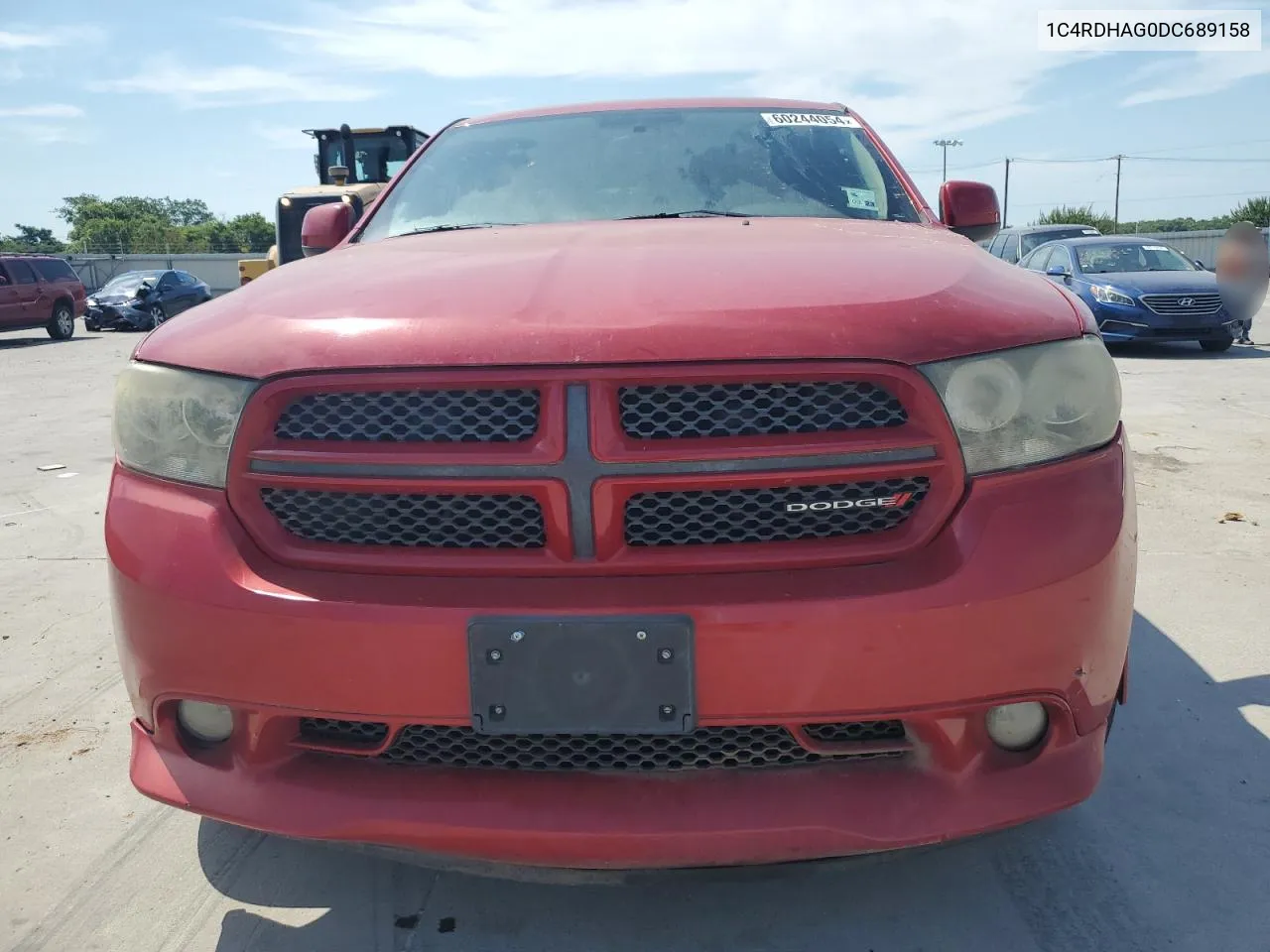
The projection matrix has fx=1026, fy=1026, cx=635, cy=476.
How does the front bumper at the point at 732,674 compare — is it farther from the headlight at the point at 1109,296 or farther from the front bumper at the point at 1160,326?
the headlight at the point at 1109,296

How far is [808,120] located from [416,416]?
6.61ft

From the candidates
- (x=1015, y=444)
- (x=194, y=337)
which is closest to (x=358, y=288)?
(x=194, y=337)

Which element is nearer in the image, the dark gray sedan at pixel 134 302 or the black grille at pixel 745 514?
the black grille at pixel 745 514

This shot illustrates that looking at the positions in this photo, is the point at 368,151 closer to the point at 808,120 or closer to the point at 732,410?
the point at 808,120

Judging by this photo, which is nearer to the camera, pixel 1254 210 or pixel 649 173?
pixel 649 173

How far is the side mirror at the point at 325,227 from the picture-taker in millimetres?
3146

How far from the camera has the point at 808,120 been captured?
3.16 meters

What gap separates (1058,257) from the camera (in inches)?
502

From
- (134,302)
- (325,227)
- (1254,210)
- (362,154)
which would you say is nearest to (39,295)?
(134,302)

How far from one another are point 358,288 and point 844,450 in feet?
3.04

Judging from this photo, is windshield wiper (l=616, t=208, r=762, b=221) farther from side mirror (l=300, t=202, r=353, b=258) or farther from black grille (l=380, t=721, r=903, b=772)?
black grille (l=380, t=721, r=903, b=772)

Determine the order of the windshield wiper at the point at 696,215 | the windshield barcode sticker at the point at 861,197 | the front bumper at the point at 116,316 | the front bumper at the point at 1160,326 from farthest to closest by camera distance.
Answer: the front bumper at the point at 116,316
the front bumper at the point at 1160,326
the windshield barcode sticker at the point at 861,197
the windshield wiper at the point at 696,215

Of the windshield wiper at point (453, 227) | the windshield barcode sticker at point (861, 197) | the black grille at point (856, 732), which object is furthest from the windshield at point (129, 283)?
the black grille at point (856, 732)

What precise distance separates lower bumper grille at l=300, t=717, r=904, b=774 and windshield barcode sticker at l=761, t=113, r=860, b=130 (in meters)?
2.09
